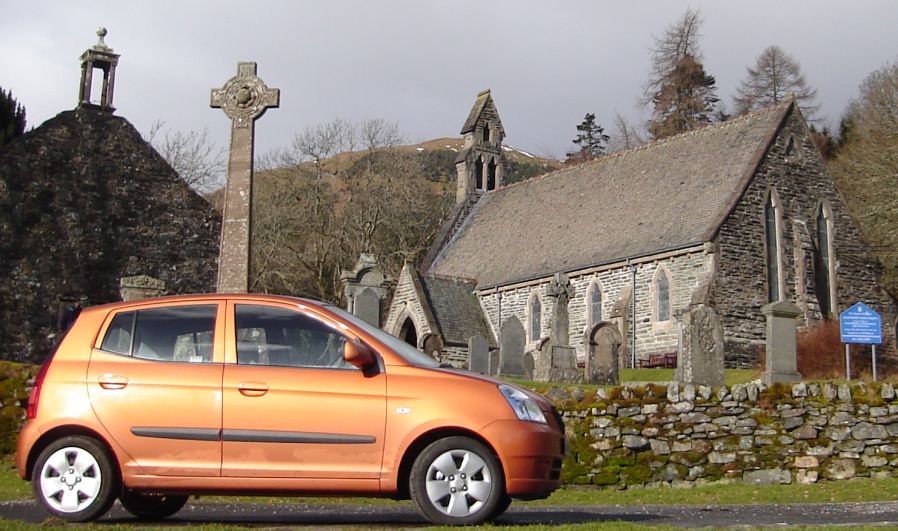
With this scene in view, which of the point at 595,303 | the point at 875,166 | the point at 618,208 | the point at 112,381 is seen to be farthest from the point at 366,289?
the point at 875,166

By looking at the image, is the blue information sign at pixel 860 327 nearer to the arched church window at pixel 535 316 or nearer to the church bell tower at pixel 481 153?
the arched church window at pixel 535 316

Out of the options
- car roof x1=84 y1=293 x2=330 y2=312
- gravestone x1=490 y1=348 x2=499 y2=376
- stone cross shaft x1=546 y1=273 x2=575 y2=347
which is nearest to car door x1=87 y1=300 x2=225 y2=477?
car roof x1=84 y1=293 x2=330 y2=312

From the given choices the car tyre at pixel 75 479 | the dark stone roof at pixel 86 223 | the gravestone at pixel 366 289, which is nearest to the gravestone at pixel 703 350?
the gravestone at pixel 366 289

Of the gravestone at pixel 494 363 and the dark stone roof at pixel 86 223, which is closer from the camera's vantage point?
the gravestone at pixel 494 363

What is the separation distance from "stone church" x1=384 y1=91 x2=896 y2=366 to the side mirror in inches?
875

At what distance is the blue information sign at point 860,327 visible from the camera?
77.5ft

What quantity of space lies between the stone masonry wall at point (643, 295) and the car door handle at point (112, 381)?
→ 2370cm

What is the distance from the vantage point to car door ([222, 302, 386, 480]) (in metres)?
7.54

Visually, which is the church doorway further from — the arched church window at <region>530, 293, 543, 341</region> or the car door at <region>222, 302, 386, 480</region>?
the car door at <region>222, 302, 386, 480</region>

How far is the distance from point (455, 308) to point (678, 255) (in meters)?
9.49

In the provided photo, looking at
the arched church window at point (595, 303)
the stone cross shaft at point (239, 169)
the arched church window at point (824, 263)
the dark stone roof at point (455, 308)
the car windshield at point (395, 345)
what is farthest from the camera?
the dark stone roof at point (455, 308)

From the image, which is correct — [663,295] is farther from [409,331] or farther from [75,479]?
[75,479]

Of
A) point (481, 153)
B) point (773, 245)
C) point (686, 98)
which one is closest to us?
point (773, 245)

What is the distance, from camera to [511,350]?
26.8 meters
